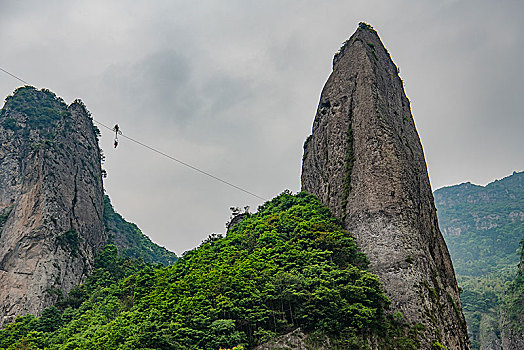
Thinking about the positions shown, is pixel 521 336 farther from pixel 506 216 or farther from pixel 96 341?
pixel 506 216

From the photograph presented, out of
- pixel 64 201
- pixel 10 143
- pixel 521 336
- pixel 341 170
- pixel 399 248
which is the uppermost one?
pixel 10 143

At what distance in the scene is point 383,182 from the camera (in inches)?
974

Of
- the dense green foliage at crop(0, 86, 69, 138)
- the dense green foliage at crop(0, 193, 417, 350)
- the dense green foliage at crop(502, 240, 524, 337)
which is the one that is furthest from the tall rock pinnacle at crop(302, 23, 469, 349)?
the dense green foliage at crop(0, 86, 69, 138)

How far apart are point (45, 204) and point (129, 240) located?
2083 cm

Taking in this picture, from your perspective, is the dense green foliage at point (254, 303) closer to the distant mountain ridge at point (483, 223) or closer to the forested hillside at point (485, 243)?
the forested hillside at point (485, 243)

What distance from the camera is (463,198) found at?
179500 mm

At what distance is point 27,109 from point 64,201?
1955cm

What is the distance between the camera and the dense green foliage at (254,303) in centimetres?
1705

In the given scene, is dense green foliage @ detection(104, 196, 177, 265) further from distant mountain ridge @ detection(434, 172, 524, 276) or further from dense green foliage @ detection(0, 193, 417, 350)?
distant mountain ridge @ detection(434, 172, 524, 276)

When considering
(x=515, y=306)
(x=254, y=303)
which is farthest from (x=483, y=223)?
(x=254, y=303)

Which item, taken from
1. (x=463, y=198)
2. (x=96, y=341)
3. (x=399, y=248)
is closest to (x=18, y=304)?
(x=96, y=341)

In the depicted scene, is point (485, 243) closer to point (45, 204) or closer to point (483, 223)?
point (483, 223)

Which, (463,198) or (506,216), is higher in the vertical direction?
(463,198)

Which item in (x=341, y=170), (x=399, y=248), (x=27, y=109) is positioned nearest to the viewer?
(x=399, y=248)
